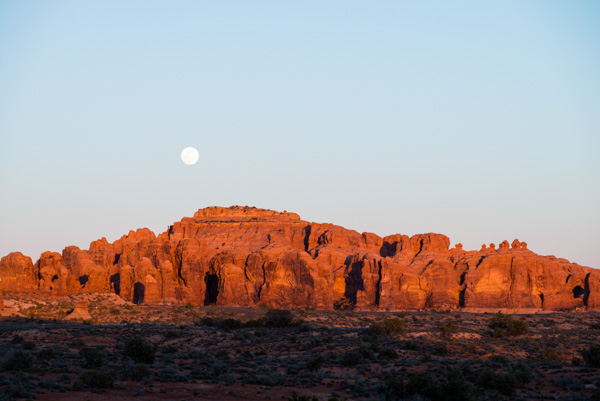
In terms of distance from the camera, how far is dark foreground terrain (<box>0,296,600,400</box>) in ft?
94.0

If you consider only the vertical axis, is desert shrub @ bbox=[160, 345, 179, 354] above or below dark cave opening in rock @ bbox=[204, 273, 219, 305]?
below

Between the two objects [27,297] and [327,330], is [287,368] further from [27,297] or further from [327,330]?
[27,297]

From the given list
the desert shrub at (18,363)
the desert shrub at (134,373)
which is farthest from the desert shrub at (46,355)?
the desert shrub at (134,373)

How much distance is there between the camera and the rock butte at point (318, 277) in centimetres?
9538

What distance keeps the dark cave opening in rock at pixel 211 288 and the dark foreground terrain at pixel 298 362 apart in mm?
33866

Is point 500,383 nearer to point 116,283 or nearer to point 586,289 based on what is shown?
point 586,289

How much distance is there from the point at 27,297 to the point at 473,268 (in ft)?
206

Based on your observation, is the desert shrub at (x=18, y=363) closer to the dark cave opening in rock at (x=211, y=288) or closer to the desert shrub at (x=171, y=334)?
the desert shrub at (x=171, y=334)

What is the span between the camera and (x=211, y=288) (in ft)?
336

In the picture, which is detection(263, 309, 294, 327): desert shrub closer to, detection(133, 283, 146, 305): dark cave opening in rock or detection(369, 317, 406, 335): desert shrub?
detection(369, 317, 406, 335): desert shrub

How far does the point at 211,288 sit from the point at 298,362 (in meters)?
64.3

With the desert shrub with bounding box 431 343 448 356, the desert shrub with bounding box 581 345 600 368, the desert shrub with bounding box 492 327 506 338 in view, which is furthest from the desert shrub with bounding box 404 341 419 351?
the desert shrub with bounding box 492 327 506 338

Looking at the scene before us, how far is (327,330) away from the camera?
58562 mm

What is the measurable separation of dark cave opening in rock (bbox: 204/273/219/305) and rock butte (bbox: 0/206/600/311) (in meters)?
0.15
